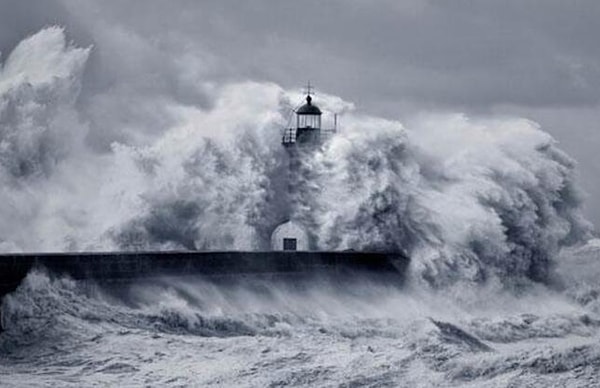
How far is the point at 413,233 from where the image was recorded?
36.7 meters

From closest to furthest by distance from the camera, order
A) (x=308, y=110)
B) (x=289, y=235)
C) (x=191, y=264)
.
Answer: (x=191, y=264), (x=289, y=235), (x=308, y=110)

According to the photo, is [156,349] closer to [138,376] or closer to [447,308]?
[138,376]

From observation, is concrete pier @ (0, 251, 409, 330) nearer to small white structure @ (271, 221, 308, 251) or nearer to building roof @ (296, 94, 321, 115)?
small white structure @ (271, 221, 308, 251)

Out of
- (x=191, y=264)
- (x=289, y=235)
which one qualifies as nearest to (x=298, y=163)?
(x=289, y=235)

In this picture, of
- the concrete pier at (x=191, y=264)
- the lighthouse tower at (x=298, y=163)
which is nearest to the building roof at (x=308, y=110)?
the lighthouse tower at (x=298, y=163)

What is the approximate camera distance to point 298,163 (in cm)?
3875

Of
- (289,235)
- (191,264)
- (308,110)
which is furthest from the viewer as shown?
(308,110)

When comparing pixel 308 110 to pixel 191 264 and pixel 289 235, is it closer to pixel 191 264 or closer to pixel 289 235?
pixel 289 235

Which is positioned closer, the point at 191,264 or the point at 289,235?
the point at 191,264

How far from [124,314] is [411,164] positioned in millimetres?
17357

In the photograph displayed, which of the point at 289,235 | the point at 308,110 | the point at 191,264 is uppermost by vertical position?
the point at 308,110

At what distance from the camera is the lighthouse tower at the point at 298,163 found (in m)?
37.4

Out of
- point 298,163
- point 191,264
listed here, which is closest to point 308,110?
point 298,163

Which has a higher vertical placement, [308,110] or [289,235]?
Result: [308,110]
